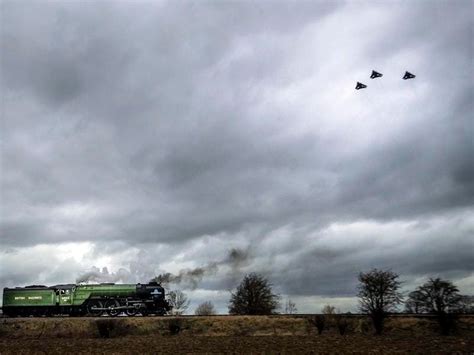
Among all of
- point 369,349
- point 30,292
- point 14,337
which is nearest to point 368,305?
point 369,349

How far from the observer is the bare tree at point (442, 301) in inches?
1507

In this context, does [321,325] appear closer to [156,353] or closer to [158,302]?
[156,353]

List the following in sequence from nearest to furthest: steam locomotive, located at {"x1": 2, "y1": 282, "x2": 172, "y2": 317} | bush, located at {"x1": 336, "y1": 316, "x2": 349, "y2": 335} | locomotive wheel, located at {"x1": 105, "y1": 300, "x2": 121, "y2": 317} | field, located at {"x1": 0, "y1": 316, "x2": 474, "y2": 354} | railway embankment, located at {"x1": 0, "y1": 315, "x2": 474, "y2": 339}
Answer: field, located at {"x1": 0, "y1": 316, "x2": 474, "y2": 354}
bush, located at {"x1": 336, "y1": 316, "x2": 349, "y2": 335}
railway embankment, located at {"x1": 0, "y1": 315, "x2": 474, "y2": 339}
locomotive wheel, located at {"x1": 105, "y1": 300, "x2": 121, "y2": 317}
steam locomotive, located at {"x1": 2, "y1": 282, "x2": 172, "y2": 317}

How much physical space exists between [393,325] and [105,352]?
2522 cm

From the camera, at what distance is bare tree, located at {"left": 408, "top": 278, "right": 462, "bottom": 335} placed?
38.3 meters

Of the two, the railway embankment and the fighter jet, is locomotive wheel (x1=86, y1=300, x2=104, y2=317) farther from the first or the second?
the fighter jet

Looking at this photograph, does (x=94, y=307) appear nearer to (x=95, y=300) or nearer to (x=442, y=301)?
(x=95, y=300)

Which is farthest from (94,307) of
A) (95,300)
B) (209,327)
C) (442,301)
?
(442,301)

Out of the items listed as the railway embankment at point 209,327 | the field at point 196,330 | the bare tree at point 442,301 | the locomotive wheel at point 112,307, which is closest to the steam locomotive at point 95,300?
the locomotive wheel at point 112,307

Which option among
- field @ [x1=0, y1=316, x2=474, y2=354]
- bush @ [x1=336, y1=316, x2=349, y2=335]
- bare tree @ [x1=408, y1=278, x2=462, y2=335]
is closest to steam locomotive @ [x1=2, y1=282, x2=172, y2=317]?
field @ [x1=0, y1=316, x2=474, y2=354]

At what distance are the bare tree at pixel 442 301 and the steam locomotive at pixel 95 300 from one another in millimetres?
31162

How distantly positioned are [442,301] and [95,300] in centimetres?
3843

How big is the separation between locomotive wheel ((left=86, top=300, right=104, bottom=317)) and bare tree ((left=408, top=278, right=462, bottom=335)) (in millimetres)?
36383

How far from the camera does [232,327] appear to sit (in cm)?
4331
